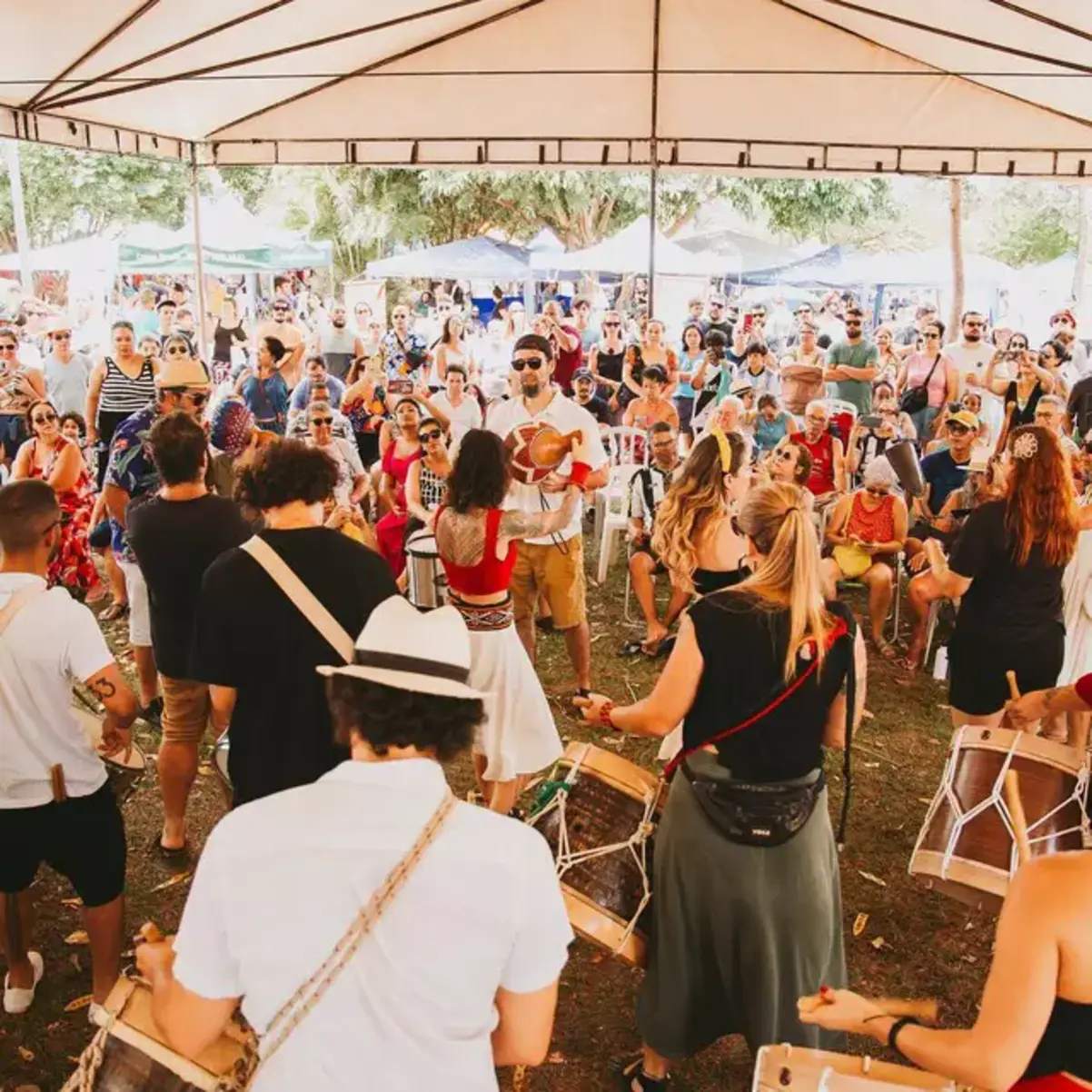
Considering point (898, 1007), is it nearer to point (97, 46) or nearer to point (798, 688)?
point (798, 688)

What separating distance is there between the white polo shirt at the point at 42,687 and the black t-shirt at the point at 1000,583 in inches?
117

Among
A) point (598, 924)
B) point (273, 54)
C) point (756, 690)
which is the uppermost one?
point (273, 54)

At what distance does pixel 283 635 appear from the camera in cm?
282

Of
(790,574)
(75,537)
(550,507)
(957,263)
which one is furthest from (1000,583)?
(957,263)

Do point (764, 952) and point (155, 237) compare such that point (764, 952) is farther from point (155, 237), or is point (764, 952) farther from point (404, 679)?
point (155, 237)

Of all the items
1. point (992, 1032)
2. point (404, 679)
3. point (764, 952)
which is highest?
point (404, 679)

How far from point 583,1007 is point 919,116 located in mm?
7750

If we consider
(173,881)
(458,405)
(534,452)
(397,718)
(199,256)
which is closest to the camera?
(397,718)

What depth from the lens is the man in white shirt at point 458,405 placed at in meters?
7.62

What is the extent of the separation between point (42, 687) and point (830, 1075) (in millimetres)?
2219

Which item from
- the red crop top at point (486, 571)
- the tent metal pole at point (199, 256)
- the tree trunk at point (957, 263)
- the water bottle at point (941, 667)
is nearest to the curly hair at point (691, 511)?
the red crop top at point (486, 571)

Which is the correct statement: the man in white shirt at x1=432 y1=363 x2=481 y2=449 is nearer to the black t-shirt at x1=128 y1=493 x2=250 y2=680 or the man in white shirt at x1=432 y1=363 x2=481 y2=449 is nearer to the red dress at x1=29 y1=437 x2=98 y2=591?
the red dress at x1=29 y1=437 x2=98 y2=591

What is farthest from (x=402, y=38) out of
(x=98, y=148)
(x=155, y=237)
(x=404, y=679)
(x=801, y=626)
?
(x=155, y=237)

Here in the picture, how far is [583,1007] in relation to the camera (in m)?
3.48
